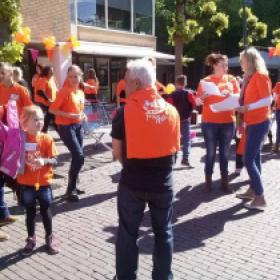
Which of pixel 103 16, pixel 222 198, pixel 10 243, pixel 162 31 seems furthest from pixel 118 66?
pixel 10 243

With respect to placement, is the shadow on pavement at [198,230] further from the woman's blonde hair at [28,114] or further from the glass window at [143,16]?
the glass window at [143,16]

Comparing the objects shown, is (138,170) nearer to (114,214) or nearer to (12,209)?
(114,214)

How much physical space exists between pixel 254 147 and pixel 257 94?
649 millimetres

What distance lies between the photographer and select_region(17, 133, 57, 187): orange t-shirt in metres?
4.03

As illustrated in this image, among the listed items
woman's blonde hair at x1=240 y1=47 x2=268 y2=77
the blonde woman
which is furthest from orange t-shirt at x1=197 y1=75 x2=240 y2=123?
the blonde woman

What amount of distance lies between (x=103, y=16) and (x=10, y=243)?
57.8ft

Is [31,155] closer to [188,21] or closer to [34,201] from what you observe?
[34,201]

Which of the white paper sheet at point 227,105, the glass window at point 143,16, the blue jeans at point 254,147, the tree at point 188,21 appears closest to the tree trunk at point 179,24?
the tree at point 188,21

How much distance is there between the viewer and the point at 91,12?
19734mm

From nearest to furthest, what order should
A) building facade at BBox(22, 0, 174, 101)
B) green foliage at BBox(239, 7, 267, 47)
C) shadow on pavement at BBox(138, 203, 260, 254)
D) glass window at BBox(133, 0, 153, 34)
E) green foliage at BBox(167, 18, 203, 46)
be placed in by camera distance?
shadow on pavement at BBox(138, 203, 260, 254) → building facade at BBox(22, 0, 174, 101) → green foliage at BBox(167, 18, 203, 46) → glass window at BBox(133, 0, 153, 34) → green foliage at BBox(239, 7, 267, 47)

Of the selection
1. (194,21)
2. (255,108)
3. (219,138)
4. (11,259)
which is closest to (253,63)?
(255,108)

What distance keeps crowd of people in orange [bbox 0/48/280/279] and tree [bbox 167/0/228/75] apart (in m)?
11.4

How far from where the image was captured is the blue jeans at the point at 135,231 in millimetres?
3193

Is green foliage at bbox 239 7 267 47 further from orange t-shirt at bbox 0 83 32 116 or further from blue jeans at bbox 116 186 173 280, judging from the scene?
blue jeans at bbox 116 186 173 280
